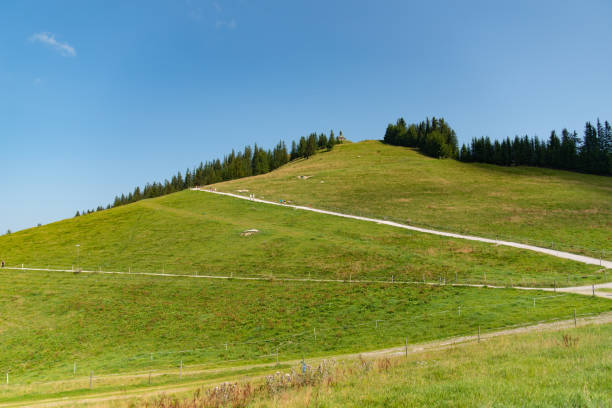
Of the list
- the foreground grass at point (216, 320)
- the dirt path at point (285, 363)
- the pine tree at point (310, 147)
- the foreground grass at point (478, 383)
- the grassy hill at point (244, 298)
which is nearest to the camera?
the foreground grass at point (478, 383)

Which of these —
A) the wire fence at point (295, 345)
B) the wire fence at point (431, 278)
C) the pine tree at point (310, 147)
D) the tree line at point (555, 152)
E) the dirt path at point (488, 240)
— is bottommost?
the wire fence at point (295, 345)

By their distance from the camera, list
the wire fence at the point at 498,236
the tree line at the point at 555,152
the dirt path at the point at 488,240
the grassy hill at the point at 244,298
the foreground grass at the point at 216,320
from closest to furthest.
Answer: the foreground grass at the point at 216,320
the grassy hill at the point at 244,298
the dirt path at the point at 488,240
the wire fence at the point at 498,236
the tree line at the point at 555,152

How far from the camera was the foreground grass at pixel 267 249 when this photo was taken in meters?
44.6

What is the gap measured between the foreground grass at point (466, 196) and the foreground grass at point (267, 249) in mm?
10752

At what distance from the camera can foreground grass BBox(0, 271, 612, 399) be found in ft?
93.2

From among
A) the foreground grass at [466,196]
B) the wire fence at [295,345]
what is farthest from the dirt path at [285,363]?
the foreground grass at [466,196]

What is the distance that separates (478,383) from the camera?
10156 millimetres

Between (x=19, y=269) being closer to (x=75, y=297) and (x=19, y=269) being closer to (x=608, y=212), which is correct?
(x=75, y=297)

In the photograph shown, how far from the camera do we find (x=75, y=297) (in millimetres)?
47938

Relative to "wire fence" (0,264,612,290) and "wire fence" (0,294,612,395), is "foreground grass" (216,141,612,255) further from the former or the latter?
"wire fence" (0,294,612,395)

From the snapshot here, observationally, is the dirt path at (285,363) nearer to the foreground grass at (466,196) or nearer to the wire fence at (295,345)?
the wire fence at (295,345)

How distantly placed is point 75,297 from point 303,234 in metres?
36.6

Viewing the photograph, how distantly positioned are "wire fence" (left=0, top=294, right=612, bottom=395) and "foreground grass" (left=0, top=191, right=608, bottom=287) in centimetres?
1011

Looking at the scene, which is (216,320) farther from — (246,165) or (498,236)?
(246,165)
